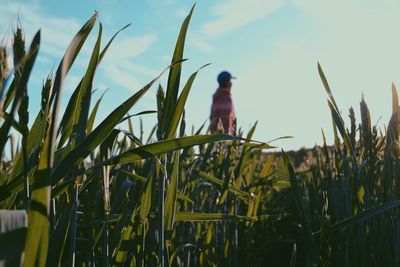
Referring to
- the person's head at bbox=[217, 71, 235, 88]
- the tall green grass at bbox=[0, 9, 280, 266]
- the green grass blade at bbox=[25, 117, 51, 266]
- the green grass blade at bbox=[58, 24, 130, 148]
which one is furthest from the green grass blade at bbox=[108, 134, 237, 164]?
the person's head at bbox=[217, 71, 235, 88]

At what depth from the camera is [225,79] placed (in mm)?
6672

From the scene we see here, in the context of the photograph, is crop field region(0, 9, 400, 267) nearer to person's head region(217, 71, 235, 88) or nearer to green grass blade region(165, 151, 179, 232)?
green grass blade region(165, 151, 179, 232)

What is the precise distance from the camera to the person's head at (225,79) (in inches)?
262

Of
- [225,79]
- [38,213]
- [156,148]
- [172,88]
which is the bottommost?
[38,213]

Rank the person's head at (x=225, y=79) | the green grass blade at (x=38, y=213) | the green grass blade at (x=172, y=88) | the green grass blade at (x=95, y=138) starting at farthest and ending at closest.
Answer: the person's head at (x=225, y=79)
the green grass blade at (x=172, y=88)
the green grass blade at (x=95, y=138)
the green grass blade at (x=38, y=213)

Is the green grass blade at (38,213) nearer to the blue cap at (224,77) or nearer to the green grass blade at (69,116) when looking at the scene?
the green grass blade at (69,116)

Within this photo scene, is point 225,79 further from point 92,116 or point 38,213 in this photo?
point 38,213

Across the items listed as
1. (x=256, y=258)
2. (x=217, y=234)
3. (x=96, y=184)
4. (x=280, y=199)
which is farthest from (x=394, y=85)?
(x=280, y=199)

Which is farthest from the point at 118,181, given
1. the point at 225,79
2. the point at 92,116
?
the point at 225,79

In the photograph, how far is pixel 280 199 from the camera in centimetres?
349

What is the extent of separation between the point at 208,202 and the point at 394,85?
108 centimetres

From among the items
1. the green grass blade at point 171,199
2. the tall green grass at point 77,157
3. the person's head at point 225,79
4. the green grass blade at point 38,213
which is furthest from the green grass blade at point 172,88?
the person's head at point 225,79

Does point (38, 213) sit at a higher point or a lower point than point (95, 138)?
lower

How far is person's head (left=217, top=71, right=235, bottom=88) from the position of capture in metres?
6.65
